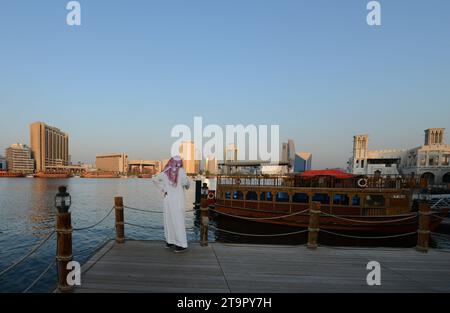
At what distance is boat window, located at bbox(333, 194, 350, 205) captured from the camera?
18562 millimetres

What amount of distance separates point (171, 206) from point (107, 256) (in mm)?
1947

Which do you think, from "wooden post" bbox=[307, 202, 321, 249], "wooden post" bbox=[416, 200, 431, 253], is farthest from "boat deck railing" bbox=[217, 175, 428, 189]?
"wooden post" bbox=[307, 202, 321, 249]

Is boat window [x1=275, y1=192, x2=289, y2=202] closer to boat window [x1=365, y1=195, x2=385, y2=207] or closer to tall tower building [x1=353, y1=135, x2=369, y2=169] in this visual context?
boat window [x1=365, y1=195, x2=385, y2=207]

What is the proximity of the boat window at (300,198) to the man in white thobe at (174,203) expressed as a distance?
14.9 metres

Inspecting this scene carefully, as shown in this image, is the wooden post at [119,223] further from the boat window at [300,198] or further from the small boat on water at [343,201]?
the boat window at [300,198]

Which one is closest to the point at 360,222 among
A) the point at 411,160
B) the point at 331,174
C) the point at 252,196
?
the point at 331,174

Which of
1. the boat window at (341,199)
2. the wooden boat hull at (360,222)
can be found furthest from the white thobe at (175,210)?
the boat window at (341,199)

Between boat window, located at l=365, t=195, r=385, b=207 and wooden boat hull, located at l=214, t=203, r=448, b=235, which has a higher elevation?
boat window, located at l=365, t=195, r=385, b=207

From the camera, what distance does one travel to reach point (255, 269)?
17.8 feet

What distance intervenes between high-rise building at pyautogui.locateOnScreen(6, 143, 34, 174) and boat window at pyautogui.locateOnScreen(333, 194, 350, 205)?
22771cm

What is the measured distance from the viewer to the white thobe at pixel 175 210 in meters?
6.25

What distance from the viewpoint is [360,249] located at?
7121 millimetres
